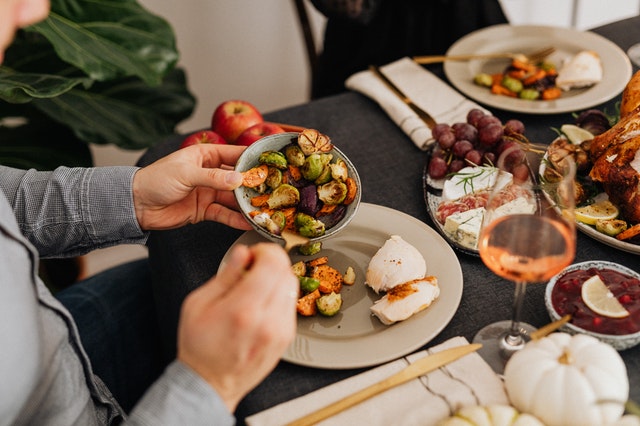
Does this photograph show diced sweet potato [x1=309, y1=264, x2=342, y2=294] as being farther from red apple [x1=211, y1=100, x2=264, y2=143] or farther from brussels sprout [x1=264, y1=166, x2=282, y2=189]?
red apple [x1=211, y1=100, x2=264, y2=143]

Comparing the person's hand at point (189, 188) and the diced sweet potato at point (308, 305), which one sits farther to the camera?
the person's hand at point (189, 188)

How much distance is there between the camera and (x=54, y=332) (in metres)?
0.98

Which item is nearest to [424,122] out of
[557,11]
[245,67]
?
[245,67]

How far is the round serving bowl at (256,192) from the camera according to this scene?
43.4 inches

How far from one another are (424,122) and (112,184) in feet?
2.28

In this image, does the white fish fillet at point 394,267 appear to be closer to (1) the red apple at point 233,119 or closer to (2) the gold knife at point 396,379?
(2) the gold knife at point 396,379

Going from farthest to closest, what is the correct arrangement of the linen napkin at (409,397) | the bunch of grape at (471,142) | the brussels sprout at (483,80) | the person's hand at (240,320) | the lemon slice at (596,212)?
the brussels sprout at (483,80)
the bunch of grape at (471,142)
the lemon slice at (596,212)
the linen napkin at (409,397)
the person's hand at (240,320)

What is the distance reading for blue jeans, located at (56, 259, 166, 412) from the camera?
1375 mm

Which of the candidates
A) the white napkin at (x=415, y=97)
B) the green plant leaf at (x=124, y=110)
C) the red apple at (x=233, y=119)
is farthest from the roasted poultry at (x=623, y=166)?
the green plant leaf at (x=124, y=110)

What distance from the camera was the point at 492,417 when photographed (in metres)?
0.80

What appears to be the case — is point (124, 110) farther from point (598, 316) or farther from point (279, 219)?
point (598, 316)

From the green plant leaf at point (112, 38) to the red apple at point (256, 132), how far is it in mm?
405

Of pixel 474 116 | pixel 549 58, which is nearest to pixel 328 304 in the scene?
pixel 474 116

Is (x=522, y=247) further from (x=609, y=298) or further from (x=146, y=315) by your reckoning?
(x=146, y=315)
